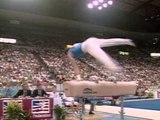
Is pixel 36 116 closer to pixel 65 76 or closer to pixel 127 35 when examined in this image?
pixel 65 76

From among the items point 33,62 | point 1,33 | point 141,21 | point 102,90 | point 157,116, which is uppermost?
point 141,21

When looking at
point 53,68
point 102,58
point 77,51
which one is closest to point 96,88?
point 102,58

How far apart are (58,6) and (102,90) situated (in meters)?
15.7

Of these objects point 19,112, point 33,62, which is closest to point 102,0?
point 33,62

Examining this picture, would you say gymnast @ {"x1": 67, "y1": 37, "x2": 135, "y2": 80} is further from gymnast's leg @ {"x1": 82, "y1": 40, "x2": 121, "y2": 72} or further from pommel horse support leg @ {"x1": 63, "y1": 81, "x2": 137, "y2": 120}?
pommel horse support leg @ {"x1": 63, "y1": 81, "x2": 137, "y2": 120}

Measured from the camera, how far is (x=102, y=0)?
15891mm

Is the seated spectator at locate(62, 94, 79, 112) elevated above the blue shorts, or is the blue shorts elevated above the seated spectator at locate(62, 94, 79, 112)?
the blue shorts

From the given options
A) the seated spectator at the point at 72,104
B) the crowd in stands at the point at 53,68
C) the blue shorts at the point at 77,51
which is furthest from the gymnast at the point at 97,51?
the crowd in stands at the point at 53,68

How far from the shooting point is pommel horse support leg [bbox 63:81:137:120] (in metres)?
5.24

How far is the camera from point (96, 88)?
5.43m

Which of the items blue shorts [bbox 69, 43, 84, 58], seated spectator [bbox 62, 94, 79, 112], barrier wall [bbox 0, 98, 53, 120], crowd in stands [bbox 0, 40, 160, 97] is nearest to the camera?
blue shorts [bbox 69, 43, 84, 58]

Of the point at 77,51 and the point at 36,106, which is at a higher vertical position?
the point at 77,51

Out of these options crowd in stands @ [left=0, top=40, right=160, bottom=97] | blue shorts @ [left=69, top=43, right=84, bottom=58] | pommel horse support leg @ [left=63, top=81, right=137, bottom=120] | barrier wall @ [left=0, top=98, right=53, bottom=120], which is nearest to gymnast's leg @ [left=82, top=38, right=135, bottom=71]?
blue shorts @ [left=69, top=43, right=84, bottom=58]

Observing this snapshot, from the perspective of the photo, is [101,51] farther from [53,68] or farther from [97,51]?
[53,68]
